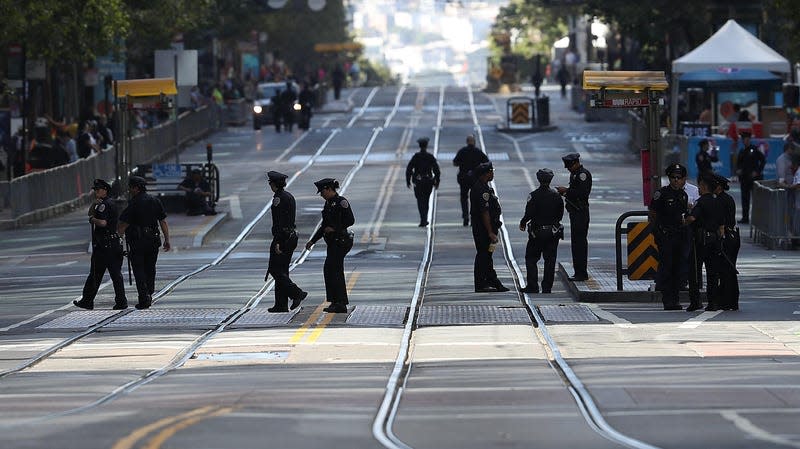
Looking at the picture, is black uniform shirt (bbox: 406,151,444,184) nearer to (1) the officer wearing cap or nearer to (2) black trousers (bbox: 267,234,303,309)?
(1) the officer wearing cap

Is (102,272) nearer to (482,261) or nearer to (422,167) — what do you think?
(482,261)

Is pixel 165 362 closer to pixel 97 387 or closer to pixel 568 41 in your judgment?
pixel 97 387

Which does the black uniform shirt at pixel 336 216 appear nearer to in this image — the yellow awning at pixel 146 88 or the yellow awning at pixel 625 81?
the yellow awning at pixel 625 81

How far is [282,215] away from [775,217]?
11617 millimetres

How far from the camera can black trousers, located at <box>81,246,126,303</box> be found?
22.2 metres

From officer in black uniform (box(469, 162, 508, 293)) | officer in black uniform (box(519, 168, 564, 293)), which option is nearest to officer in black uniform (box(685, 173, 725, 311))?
officer in black uniform (box(519, 168, 564, 293))

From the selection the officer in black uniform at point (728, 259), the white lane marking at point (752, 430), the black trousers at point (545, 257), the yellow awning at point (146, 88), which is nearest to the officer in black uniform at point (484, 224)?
the black trousers at point (545, 257)

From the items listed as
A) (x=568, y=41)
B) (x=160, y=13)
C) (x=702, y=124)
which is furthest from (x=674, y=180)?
(x=568, y=41)

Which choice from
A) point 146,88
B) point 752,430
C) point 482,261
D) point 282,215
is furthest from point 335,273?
point 146,88

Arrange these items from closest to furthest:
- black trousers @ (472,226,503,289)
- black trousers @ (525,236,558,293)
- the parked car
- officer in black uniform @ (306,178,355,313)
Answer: officer in black uniform @ (306,178,355,313), black trousers @ (525,236,558,293), black trousers @ (472,226,503,289), the parked car

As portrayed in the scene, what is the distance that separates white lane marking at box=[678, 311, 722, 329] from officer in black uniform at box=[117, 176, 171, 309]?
637 centimetres

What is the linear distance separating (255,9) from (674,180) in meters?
63.7

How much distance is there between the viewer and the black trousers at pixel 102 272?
72.9 feet

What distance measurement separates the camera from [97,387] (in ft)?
48.7
